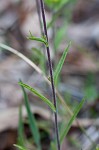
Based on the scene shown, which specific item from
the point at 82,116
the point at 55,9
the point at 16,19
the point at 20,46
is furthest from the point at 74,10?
the point at 55,9

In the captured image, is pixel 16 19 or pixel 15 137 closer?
pixel 15 137

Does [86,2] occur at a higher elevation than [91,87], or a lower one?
higher

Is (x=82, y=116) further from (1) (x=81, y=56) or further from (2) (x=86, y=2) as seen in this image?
(2) (x=86, y=2)

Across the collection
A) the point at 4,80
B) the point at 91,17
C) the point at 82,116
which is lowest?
the point at 82,116

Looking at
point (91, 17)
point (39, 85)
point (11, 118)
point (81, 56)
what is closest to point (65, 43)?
point (81, 56)

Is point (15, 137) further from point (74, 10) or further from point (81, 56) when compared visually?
point (74, 10)

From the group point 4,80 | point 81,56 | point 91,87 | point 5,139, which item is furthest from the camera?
point 81,56

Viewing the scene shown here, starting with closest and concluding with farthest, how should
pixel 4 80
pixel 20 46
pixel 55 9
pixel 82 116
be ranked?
pixel 55 9 → pixel 82 116 → pixel 4 80 → pixel 20 46
